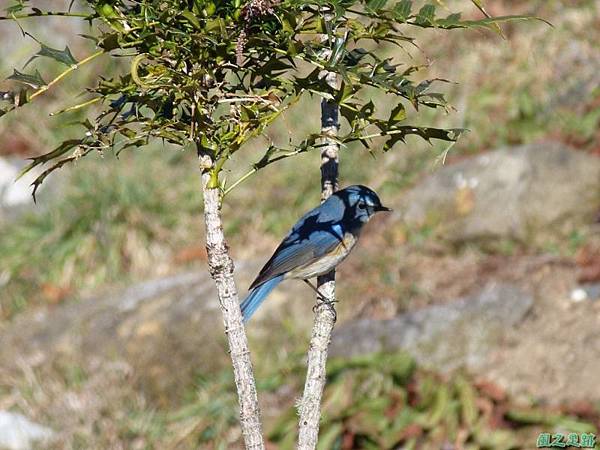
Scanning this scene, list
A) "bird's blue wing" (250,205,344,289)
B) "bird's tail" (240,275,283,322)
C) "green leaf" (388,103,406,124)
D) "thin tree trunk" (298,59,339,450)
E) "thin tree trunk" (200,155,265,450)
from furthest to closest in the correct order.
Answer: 1. "bird's blue wing" (250,205,344,289)
2. "bird's tail" (240,275,283,322)
3. "thin tree trunk" (298,59,339,450)
4. "thin tree trunk" (200,155,265,450)
5. "green leaf" (388,103,406,124)

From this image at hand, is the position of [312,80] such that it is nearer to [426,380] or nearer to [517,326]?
[426,380]

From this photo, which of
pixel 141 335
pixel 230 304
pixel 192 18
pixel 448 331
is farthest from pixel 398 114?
pixel 141 335

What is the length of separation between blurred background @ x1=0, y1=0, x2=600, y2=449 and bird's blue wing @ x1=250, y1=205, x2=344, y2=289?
90cm

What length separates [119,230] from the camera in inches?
345

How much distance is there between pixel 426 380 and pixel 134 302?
8.93 feet

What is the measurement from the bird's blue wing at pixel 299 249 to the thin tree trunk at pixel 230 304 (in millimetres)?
1475

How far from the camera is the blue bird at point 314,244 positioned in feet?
14.5

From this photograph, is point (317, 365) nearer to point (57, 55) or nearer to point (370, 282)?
point (57, 55)

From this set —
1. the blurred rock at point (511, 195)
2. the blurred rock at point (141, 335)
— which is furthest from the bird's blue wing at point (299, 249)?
the blurred rock at point (511, 195)

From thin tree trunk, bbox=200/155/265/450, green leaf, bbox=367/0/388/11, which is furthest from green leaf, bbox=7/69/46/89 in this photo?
green leaf, bbox=367/0/388/11

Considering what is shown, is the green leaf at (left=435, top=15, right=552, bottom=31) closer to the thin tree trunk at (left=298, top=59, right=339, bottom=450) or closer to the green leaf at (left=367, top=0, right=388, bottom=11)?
the green leaf at (left=367, top=0, right=388, bottom=11)

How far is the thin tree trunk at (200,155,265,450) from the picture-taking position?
2.99m

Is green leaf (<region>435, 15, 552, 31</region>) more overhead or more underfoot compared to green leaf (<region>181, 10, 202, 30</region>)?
more underfoot

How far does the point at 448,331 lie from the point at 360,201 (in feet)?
6.25
